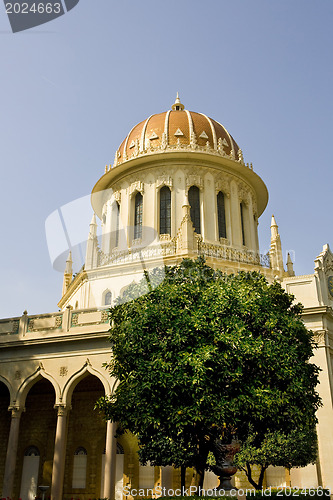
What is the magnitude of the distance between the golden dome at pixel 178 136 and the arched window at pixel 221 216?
125 inches

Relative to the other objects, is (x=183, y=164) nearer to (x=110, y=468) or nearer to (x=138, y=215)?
(x=138, y=215)

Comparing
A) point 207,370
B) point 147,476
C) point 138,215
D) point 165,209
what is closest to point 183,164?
point 165,209

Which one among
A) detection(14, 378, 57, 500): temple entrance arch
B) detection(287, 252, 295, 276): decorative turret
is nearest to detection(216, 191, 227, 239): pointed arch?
detection(287, 252, 295, 276): decorative turret

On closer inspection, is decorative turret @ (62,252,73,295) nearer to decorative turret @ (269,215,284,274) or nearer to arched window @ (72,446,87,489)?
arched window @ (72,446,87,489)

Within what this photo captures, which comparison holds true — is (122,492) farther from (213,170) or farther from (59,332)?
(213,170)

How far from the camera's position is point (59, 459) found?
20516 mm

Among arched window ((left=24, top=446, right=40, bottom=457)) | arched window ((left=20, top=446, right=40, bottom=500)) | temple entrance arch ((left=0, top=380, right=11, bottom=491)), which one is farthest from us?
arched window ((left=24, top=446, right=40, bottom=457))

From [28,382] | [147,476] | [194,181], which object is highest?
[194,181]

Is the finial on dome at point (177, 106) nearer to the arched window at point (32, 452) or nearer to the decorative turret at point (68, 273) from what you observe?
the decorative turret at point (68, 273)

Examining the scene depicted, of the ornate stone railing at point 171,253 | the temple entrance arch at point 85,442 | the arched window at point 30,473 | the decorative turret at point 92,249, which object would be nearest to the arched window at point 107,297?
the ornate stone railing at point 171,253

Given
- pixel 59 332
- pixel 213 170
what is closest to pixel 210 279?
pixel 59 332

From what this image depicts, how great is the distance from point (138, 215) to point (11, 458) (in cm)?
1857

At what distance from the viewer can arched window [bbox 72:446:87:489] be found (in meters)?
24.5

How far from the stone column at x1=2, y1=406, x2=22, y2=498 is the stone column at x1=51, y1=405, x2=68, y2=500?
6.22 ft
